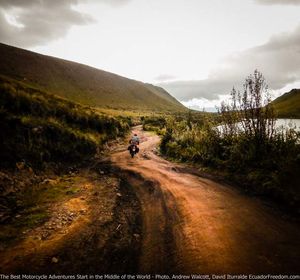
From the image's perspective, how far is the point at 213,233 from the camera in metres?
5.63

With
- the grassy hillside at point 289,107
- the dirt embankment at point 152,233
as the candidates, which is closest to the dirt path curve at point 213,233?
the dirt embankment at point 152,233

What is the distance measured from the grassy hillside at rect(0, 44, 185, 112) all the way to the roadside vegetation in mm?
84848

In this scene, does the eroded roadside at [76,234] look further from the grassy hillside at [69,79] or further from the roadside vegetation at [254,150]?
the grassy hillside at [69,79]

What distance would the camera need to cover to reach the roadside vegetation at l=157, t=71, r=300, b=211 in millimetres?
7684

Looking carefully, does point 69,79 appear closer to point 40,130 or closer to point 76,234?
point 40,130

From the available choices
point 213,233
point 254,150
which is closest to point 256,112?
point 254,150

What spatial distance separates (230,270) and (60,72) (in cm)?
13576

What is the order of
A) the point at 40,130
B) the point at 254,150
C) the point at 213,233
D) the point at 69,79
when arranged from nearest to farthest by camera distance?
1. the point at 213,233
2. the point at 254,150
3. the point at 40,130
4. the point at 69,79

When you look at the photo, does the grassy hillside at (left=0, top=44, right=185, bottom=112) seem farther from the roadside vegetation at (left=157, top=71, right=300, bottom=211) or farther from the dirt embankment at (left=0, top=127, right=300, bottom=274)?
the dirt embankment at (left=0, top=127, right=300, bottom=274)

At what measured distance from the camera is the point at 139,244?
5336 mm

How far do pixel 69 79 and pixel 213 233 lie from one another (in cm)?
12838

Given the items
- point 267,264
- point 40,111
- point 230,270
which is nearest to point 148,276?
point 230,270

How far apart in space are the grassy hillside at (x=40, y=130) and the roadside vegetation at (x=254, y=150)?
7.09 meters

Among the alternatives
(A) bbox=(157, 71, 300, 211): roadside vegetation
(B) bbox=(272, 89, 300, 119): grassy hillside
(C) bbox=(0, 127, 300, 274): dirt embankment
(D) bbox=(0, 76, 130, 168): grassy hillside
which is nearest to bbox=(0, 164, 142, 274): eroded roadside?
(C) bbox=(0, 127, 300, 274): dirt embankment
